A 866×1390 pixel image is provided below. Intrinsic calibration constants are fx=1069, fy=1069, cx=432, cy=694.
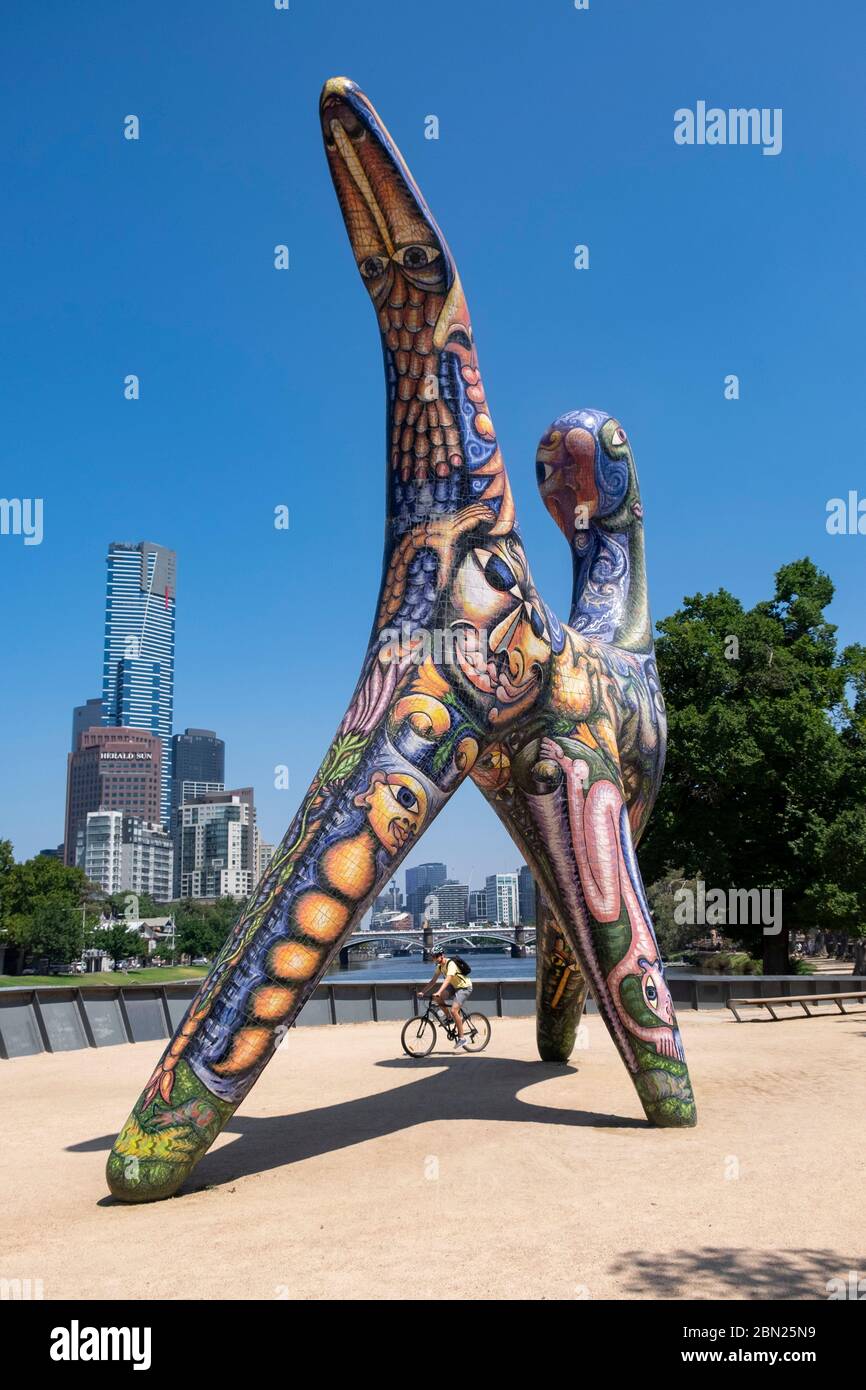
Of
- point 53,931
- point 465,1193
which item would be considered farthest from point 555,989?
point 53,931

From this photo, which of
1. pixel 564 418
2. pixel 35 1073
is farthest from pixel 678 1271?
pixel 35 1073

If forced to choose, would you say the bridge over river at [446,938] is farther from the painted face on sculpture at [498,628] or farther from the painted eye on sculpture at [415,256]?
the painted eye on sculpture at [415,256]

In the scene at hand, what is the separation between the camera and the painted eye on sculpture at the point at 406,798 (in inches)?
365

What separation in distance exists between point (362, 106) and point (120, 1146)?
28.9 feet

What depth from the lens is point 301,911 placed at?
28.2ft

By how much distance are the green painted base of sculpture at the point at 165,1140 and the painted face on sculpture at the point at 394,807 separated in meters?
2.41

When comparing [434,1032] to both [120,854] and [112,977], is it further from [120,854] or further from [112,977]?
[120,854]

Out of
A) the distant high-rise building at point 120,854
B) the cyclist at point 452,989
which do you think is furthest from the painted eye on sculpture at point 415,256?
the distant high-rise building at point 120,854

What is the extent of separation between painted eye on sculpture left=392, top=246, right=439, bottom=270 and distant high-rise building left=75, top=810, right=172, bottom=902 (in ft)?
610

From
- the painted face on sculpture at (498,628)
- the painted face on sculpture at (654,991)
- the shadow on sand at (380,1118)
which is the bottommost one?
the shadow on sand at (380,1118)

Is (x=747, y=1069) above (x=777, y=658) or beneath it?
beneath

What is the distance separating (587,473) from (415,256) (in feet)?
16.3

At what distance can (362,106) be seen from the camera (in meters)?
9.32
